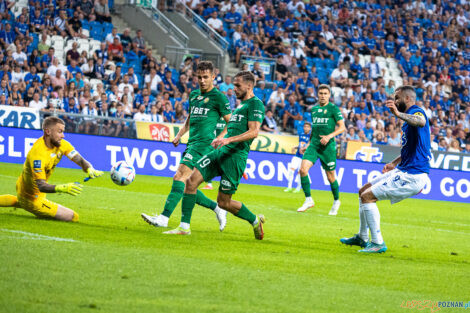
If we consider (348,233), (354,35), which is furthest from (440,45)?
(348,233)

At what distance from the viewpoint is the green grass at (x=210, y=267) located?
5.40m

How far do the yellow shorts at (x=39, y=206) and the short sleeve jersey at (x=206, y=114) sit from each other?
2.14m

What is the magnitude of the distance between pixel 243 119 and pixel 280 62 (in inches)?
807

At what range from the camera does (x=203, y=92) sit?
393 inches

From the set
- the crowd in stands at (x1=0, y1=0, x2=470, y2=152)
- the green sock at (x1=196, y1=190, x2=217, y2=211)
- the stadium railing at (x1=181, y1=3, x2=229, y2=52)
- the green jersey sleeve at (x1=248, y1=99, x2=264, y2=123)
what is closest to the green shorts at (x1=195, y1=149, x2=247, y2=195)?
the green jersey sleeve at (x1=248, y1=99, x2=264, y2=123)

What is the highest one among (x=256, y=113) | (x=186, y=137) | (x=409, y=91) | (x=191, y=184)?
(x=409, y=91)

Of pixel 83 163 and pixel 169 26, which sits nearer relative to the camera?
pixel 83 163

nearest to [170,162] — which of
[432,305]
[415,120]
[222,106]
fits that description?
[222,106]

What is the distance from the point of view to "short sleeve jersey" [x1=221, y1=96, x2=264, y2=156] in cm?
914

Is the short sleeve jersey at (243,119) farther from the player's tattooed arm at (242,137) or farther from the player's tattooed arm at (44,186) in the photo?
the player's tattooed arm at (44,186)

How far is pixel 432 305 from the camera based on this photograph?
5973 mm

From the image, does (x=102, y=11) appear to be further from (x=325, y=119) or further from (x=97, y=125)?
(x=325, y=119)

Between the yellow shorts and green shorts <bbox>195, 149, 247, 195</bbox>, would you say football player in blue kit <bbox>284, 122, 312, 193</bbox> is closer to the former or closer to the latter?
green shorts <bbox>195, 149, 247, 195</bbox>

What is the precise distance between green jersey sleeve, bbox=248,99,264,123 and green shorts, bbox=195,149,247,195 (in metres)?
0.55
